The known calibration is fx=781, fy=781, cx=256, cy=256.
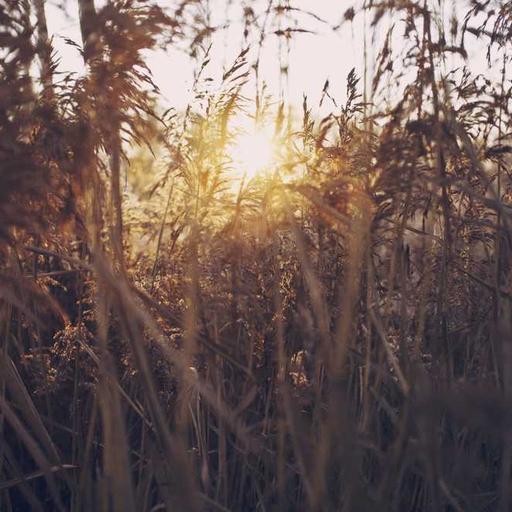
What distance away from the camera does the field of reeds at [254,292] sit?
1427mm

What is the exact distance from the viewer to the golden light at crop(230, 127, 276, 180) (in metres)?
2.05

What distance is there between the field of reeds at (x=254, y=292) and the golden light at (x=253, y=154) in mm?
14

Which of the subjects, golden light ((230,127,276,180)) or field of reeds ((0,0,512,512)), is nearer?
field of reeds ((0,0,512,512))

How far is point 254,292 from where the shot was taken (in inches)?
78.8

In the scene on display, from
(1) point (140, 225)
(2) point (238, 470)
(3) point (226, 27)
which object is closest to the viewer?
(2) point (238, 470)

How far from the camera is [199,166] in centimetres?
205

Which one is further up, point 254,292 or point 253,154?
point 253,154

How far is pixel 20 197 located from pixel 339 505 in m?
0.91

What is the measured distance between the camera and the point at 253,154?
7.05 feet

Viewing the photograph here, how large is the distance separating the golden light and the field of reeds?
0.6 inches

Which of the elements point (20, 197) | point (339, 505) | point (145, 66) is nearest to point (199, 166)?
point (145, 66)

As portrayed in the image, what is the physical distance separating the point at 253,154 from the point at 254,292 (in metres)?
0.40

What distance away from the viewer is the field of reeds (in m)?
1.43

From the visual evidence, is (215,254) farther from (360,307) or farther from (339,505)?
(339,505)
